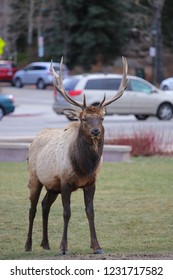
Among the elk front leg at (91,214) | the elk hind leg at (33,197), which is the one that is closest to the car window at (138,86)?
the elk hind leg at (33,197)

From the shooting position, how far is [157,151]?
2475cm

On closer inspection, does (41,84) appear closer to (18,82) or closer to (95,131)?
(18,82)

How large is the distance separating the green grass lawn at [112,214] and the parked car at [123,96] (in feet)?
49.9

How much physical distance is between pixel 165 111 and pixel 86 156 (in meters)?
28.3

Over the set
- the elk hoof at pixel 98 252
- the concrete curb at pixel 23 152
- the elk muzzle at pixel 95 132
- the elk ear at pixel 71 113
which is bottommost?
the concrete curb at pixel 23 152

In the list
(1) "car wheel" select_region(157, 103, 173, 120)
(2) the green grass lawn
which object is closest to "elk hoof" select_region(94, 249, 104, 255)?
(2) the green grass lawn

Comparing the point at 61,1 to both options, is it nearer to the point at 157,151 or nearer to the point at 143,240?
the point at 157,151

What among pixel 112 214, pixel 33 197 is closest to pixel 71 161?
pixel 33 197

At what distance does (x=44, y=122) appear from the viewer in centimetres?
3797

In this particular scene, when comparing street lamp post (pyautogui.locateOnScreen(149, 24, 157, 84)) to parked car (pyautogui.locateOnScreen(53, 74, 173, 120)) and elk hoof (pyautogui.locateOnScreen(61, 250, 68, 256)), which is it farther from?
elk hoof (pyautogui.locateOnScreen(61, 250, 68, 256))

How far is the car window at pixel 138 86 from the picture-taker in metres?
39.3

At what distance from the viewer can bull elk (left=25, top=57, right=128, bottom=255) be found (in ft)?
38.0

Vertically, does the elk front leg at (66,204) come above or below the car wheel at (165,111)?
above

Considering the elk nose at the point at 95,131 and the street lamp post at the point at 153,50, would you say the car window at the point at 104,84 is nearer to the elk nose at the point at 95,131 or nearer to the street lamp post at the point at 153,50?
the street lamp post at the point at 153,50
